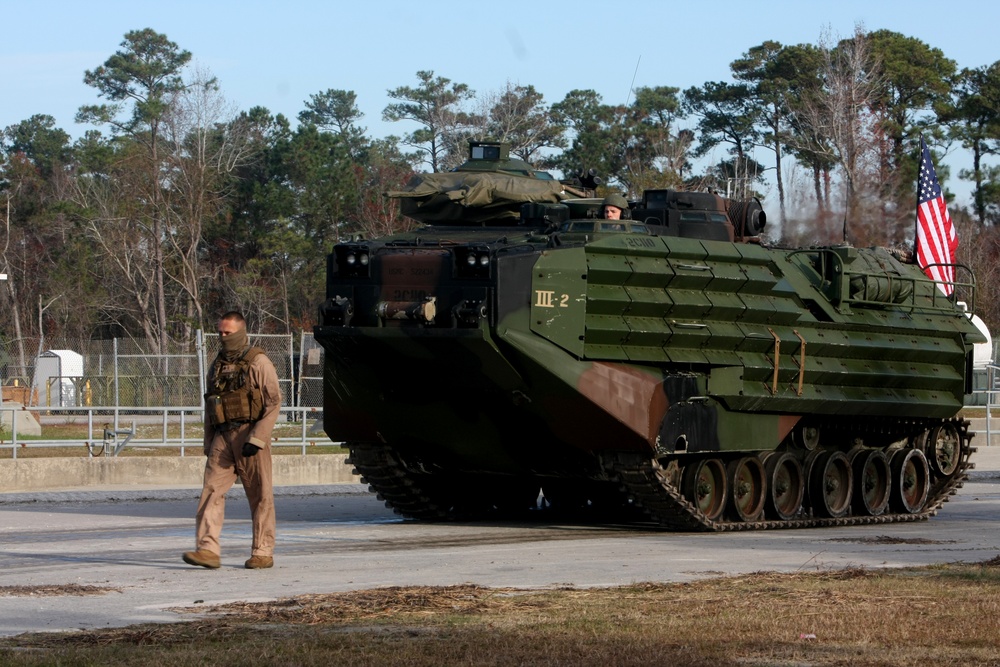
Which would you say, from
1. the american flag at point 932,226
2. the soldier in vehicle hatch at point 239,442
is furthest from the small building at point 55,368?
the soldier in vehicle hatch at point 239,442

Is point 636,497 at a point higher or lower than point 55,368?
lower

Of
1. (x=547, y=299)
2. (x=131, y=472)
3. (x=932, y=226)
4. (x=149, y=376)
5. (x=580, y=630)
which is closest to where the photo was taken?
(x=580, y=630)

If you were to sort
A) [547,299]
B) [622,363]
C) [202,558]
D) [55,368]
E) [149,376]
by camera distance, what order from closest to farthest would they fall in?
[202,558]
[547,299]
[622,363]
[149,376]
[55,368]

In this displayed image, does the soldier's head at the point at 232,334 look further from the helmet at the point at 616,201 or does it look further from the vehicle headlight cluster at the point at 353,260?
the helmet at the point at 616,201

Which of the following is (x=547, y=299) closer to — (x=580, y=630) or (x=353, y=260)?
(x=353, y=260)

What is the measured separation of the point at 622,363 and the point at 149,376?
16865mm

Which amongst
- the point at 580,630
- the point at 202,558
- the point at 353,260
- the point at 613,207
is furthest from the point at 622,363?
the point at 580,630

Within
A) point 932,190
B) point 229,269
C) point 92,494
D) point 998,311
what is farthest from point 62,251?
point 92,494

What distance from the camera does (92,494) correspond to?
21.2 metres

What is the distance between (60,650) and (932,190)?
26.8 metres

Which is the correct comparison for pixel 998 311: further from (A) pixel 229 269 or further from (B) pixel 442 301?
(B) pixel 442 301

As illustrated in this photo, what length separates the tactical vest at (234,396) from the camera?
12.4 m

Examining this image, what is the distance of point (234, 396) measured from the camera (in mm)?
12406

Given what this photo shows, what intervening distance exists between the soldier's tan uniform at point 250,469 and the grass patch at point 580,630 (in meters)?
1.91
